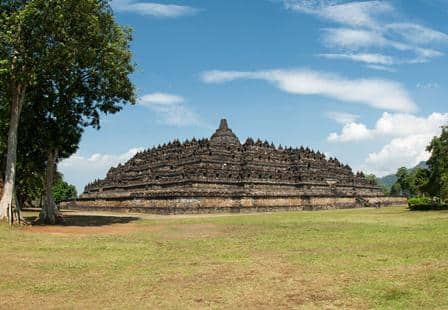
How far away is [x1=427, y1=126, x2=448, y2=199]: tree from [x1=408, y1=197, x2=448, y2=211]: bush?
0.76 m

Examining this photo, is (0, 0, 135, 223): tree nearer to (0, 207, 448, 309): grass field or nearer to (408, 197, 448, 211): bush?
(0, 207, 448, 309): grass field

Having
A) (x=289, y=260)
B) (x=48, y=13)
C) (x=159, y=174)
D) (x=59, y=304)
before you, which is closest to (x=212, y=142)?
(x=159, y=174)

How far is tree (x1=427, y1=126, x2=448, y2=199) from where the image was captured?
42.2 m

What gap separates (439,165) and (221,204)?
2160 centimetres

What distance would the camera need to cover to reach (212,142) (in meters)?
61.2

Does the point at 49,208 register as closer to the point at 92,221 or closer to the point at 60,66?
the point at 92,221

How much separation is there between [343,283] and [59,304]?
21.3 feet

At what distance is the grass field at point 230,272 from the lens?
32.5 feet

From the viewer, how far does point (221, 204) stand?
154 feet

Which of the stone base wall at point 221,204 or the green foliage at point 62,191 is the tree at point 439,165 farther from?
the green foliage at point 62,191

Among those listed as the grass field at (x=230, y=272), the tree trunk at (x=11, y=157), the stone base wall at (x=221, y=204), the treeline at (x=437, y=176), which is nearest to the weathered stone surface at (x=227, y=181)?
the stone base wall at (x=221, y=204)

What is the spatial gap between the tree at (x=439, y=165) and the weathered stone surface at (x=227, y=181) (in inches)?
478

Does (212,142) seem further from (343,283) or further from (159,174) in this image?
(343,283)

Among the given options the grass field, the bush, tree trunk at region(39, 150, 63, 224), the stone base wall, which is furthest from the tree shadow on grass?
the bush
